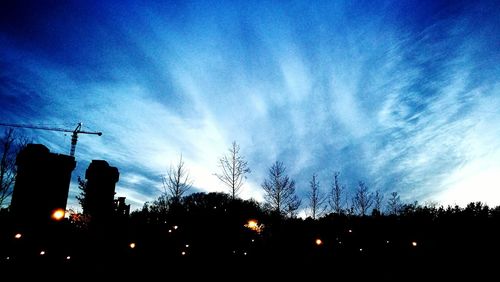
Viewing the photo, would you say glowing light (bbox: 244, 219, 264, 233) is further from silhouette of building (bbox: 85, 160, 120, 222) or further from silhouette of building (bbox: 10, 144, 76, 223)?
silhouette of building (bbox: 10, 144, 76, 223)

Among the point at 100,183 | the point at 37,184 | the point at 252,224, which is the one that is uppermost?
the point at 100,183

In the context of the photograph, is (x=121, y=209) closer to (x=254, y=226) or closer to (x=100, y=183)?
(x=254, y=226)

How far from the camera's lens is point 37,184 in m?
24.9

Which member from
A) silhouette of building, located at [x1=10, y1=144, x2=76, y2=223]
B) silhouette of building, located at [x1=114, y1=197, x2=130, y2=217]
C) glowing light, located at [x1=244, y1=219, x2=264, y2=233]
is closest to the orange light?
glowing light, located at [x1=244, y1=219, x2=264, y2=233]

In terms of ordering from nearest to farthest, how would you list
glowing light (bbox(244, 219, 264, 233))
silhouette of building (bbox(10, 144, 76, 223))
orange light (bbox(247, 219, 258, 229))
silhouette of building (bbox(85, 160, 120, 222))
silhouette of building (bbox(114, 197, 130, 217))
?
silhouette of building (bbox(114, 197, 130, 217)), glowing light (bbox(244, 219, 264, 233)), orange light (bbox(247, 219, 258, 229)), silhouette of building (bbox(10, 144, 76, 223)), silhouette of building (bbox(85, 160, 120, 222))

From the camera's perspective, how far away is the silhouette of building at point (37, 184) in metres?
24.1

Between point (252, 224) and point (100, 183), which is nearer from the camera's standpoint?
point (252, 224)

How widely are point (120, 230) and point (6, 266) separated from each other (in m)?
4.90

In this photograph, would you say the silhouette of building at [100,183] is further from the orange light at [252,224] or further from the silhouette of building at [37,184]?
the orange light at [252,224]

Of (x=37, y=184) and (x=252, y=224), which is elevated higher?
(x=37, y=184)

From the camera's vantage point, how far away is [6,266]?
12297mm

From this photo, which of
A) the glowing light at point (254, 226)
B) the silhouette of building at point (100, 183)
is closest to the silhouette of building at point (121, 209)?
the glowing light at point (254, 226)

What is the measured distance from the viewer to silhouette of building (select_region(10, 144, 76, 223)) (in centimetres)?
2408

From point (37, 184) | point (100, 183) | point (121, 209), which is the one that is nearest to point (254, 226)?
point (121, 209)
